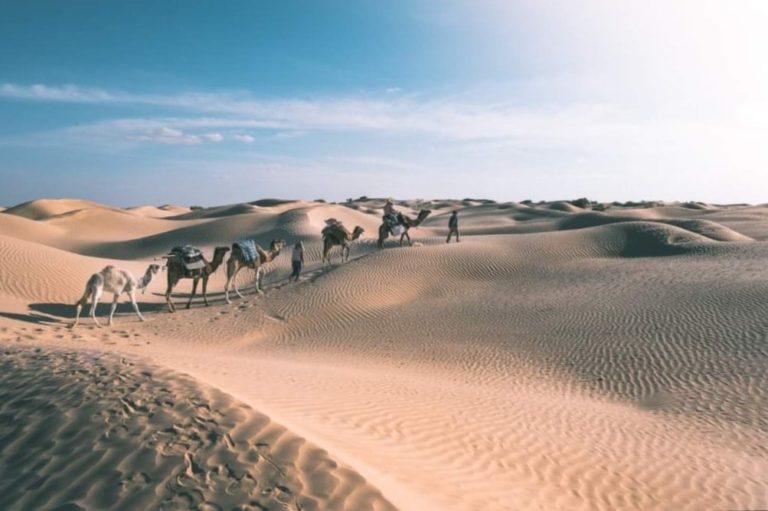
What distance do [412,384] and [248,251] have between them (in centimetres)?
972

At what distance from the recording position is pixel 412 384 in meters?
10.2

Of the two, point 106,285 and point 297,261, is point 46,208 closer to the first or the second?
point 297,261

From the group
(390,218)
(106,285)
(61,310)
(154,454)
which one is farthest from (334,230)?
(154,454)

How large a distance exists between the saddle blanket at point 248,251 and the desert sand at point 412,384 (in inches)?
57.7

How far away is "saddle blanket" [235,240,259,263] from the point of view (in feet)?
58.4

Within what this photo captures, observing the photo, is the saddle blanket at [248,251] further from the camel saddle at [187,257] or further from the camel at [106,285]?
the camel at [106,285]

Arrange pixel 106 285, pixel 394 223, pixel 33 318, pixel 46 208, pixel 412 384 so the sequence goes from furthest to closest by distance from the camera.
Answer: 1. pixel 46 208
2. pixel 394 223
3. pixel 33 318
4. pixel 106 285
5. pixel 412 384

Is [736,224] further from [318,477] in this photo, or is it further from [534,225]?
[318,477]

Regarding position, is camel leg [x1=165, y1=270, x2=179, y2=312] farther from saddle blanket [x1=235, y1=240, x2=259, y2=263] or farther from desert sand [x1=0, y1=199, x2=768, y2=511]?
saddle blanket [x1=235, y1=240, x2=259, y2=263]

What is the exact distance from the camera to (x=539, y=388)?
35.1 ft

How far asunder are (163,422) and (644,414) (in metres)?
7.82

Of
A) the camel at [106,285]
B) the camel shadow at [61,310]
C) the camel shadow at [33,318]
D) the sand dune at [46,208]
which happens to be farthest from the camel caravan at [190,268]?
the sand dune at [46,208]

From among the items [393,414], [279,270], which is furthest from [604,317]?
[279,270]

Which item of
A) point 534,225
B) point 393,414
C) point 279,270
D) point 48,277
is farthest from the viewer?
point 534,225
